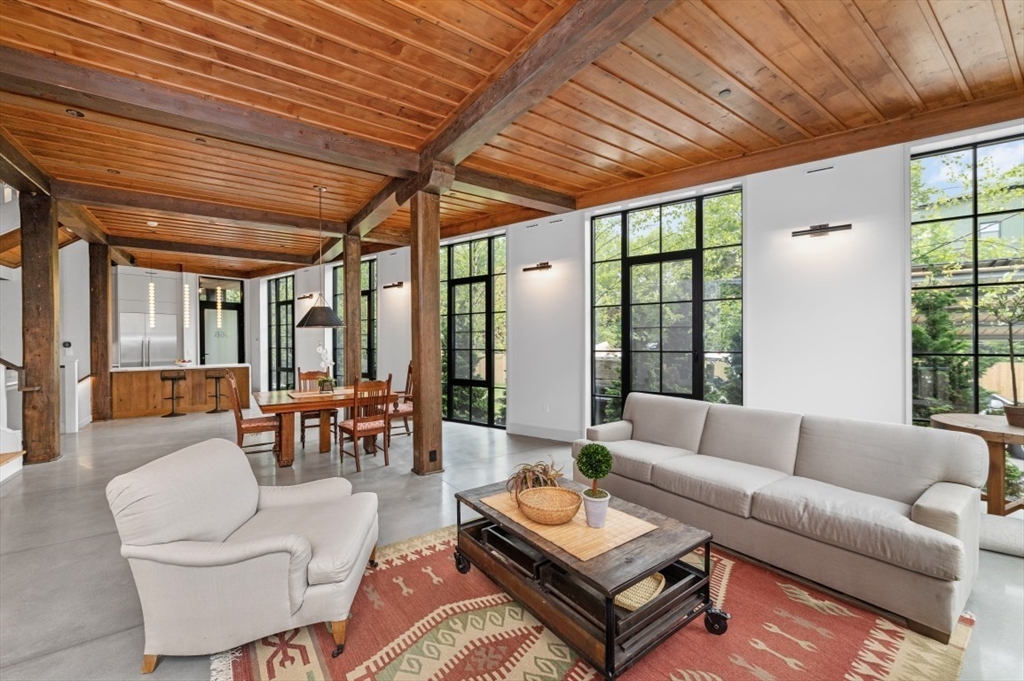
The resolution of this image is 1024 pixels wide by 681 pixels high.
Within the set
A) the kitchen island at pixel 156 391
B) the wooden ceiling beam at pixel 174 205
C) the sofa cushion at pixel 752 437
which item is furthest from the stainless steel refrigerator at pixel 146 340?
the sofa cushion at pixel 752 437

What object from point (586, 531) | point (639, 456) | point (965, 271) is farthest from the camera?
point (965, 271)

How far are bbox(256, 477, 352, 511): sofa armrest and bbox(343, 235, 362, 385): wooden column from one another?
12.9 ft

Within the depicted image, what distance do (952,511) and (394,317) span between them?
7.38 meters

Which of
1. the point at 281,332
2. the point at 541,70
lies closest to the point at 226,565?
the point at 541,70

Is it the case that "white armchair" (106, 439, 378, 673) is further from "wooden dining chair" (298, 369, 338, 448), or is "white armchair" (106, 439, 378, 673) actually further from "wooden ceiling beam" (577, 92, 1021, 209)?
"wooden ceiling beam" (577, 92, 1021, 209)

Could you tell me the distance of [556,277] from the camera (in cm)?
601

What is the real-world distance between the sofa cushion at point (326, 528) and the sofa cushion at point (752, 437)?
2616 mm

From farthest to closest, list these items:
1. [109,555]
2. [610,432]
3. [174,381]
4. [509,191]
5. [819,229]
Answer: [174,381]
[509,191]
[819,229]
[610,432]
[109,555]

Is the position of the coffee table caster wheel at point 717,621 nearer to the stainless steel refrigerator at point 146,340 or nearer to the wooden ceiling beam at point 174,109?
the wooden ceiling beam at point 174,109

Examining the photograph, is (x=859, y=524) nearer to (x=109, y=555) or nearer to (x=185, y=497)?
(x=185, y=497)

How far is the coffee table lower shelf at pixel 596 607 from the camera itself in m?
1.72

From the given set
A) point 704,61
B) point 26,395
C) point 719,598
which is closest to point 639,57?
point 704,61

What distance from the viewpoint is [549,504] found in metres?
2.30

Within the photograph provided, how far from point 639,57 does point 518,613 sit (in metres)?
3.36
